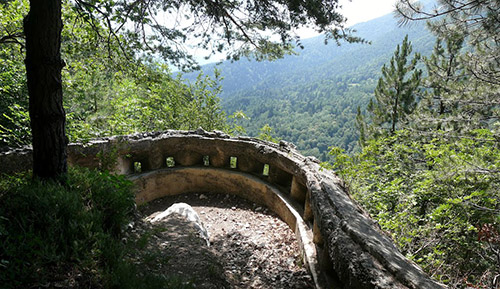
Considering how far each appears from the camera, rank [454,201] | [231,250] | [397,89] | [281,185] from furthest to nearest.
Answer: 1. [397,89]
2. [281,185]
3. [231,250]
4. [454,201]

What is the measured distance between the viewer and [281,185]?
4602 millimetres

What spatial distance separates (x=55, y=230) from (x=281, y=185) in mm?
3341

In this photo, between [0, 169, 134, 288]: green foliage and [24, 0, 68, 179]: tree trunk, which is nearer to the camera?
[0, 169, 134, 288]: green foliage

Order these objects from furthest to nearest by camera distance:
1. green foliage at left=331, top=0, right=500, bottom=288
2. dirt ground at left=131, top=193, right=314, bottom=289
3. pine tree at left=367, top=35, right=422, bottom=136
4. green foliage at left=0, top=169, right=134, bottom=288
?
pine tree at left=367, top=35, right=422, bottom=136 < green foliage at left=331, top=0, right=500, bottom=288 < dirt ground at left=131, top=193, right=314, bottom=289 < green foliage at left=0, top=169, right=134, bottom=288

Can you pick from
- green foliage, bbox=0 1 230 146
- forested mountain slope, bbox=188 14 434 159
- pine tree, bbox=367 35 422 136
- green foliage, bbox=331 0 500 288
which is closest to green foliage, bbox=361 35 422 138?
pine tree, bbox=367 35 422 136

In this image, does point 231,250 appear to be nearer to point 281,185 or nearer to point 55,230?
point 281,185

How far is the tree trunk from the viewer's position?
2.25m

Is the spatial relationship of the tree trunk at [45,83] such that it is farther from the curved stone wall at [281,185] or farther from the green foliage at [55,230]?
the curved stone wall at [281,185]

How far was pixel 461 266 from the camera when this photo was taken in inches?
123

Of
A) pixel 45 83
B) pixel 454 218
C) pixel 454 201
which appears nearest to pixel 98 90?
pixel 45 83

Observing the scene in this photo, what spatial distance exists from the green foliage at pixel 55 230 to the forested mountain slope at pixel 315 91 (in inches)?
1001

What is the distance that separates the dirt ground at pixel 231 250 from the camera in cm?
263

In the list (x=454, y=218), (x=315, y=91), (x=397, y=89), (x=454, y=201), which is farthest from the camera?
(x=315, y=91)

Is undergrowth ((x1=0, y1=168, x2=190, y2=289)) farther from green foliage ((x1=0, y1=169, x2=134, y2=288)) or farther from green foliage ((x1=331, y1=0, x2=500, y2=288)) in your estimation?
green foliage ((x1=331, y1=0, x2=500, y2=288))
